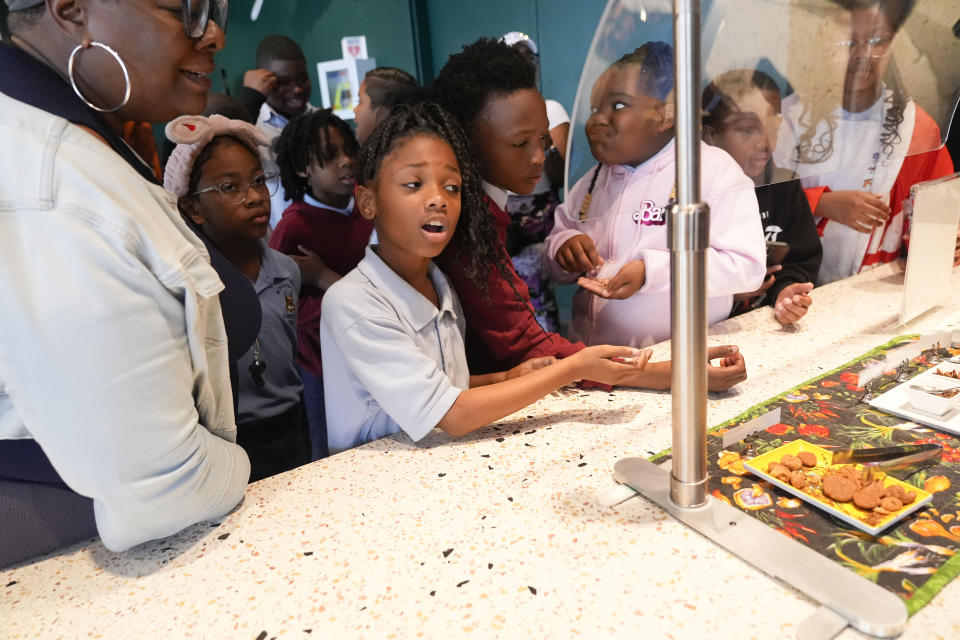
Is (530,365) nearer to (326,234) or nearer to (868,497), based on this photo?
(868,497)

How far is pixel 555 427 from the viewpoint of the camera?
2.93 ft

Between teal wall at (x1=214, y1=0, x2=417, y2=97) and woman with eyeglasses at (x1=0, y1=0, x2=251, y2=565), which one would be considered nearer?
woman with eyeglasses at (x1=0, y1=0, x2=251, y2=565)

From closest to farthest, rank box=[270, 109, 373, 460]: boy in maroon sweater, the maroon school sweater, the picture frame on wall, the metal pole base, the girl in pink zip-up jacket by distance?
the metal pole base < the girl in pink zip-up jacket < box=[270, 109, 373, 460]: boy in maroon sweater < the maroon school sweater < the picture frame on wall

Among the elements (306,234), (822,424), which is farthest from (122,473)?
(306,234)

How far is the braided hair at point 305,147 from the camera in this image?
1733 millimetres

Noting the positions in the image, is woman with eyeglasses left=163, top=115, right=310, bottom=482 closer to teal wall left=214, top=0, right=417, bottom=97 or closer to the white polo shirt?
the white polo shirt

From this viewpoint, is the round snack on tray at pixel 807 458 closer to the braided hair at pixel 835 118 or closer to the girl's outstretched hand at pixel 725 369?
the girl's outstretched hand at pixel 725 369

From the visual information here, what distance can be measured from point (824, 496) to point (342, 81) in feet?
8.82

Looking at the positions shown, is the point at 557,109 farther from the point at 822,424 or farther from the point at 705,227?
the point at 705,227

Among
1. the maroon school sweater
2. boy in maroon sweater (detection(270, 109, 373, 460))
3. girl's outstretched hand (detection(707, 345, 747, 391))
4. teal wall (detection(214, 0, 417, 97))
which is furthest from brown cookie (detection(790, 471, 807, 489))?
teal wall (detection(214, 0, 417, 97))

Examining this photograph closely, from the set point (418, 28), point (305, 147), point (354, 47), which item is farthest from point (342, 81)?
point (305, 147)

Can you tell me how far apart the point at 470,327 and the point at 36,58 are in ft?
2.54

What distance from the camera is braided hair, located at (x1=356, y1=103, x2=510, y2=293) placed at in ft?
3.41

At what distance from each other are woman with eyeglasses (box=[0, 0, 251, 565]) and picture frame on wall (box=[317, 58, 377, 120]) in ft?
7.26
